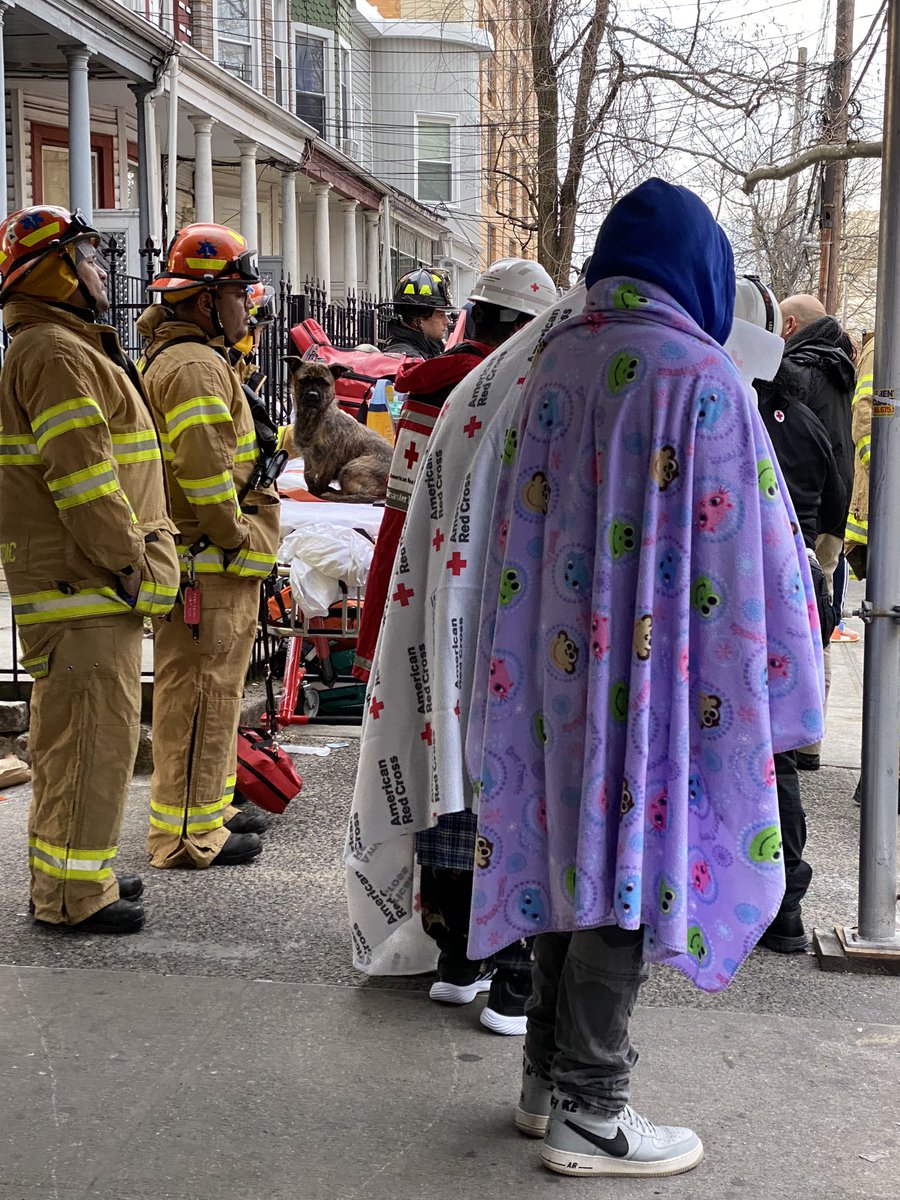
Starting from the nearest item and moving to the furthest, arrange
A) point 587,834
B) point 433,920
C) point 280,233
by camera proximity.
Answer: point 587,834
point 433,920
point 280,233

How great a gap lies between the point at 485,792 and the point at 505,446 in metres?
0.77

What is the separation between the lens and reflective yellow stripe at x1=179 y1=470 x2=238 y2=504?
4.83 m

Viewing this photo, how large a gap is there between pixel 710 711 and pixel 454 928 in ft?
4.52

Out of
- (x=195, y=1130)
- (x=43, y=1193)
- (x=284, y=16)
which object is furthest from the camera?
(x=284, y=16)

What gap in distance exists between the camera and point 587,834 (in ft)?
8.66

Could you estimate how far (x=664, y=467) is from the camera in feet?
8.53

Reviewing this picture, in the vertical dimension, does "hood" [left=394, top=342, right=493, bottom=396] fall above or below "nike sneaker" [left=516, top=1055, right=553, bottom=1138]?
above

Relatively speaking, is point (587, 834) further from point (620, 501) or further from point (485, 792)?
point (620, 501)

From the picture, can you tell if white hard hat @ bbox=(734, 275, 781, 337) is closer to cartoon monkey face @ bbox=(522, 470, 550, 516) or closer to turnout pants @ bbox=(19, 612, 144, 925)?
cartoon monkey face @ bbox=(522, 470, 550, 516)

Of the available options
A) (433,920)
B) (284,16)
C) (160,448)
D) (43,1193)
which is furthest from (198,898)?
(284,16)

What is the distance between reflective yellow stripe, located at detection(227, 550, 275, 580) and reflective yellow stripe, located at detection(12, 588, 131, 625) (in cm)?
80

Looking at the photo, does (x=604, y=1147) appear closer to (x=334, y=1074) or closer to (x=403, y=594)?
(x=334, y=1074)

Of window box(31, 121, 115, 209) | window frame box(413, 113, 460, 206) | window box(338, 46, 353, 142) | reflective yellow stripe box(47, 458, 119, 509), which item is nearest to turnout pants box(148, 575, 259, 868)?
reflective yellow stripe box(47, 458, 119, 509)

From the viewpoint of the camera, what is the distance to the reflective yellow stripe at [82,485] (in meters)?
4.10
